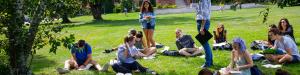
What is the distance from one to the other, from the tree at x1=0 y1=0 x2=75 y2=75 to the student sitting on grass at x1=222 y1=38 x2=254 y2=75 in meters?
3.12

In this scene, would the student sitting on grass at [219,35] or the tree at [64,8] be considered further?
the student sitting on grass at [219,35]

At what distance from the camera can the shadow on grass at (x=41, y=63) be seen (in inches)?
570

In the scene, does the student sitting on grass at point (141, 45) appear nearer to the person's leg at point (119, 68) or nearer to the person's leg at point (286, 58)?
the person's leg at point (119, 68)

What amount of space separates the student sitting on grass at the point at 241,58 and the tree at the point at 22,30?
10.2ft

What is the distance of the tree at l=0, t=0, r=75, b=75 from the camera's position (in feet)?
33.7

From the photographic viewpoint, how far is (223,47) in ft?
50.6

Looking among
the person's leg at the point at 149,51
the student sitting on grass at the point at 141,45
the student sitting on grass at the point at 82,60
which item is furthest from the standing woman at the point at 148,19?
the student sitting on grass at the point at 82,60

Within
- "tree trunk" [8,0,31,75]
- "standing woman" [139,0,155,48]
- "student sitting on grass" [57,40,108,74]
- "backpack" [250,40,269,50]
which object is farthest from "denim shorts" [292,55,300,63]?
"tree trunk" [8,0,31,75]

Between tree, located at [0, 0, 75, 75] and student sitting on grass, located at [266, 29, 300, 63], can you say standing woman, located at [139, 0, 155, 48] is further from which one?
tree, located at [0, 0, 75, 75]

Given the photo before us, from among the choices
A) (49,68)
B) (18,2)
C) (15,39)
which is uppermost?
(18,2)

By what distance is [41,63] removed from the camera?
15.5m

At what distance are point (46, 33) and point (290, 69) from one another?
16.6 feet

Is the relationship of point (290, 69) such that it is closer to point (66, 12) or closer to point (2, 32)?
point (66, 12)

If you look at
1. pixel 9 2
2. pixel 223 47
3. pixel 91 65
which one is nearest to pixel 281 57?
pixel 223 47
